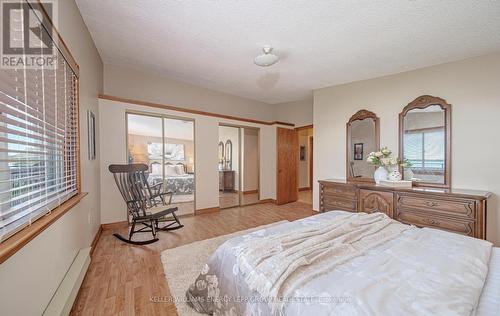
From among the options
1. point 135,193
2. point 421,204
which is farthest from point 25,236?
point 421,204

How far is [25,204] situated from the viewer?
112cm

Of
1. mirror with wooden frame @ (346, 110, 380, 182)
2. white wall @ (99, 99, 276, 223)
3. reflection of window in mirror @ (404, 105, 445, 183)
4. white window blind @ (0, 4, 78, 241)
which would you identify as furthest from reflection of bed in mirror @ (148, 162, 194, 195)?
reflection of window in mirror @ (404, 105, 445, 183)

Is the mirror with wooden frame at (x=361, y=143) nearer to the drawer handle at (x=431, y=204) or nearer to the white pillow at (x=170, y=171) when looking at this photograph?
the drawer handle at (x=431, y=204)

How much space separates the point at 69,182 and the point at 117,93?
8.15ft

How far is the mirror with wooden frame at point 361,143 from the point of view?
3.83 m

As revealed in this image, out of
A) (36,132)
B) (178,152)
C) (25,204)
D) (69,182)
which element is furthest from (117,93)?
(25,204)

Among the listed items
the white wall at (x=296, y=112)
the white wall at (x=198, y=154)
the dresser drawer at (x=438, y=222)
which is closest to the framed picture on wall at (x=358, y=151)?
the dresser drawer at (x=438, y=222)

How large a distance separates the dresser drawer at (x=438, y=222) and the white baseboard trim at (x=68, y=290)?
12.6ft

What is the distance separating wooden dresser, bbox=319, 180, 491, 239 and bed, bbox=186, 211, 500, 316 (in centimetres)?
152

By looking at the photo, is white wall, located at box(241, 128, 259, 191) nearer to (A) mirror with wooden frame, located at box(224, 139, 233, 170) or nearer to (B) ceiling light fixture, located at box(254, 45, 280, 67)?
(A) mirror with wooden frame, located at box(224, 139, 233, 170)

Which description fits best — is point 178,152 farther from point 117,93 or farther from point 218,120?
point 117,93

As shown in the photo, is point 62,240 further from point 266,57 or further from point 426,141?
point 426,141

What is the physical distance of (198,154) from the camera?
428cm

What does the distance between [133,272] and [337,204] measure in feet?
10.6
